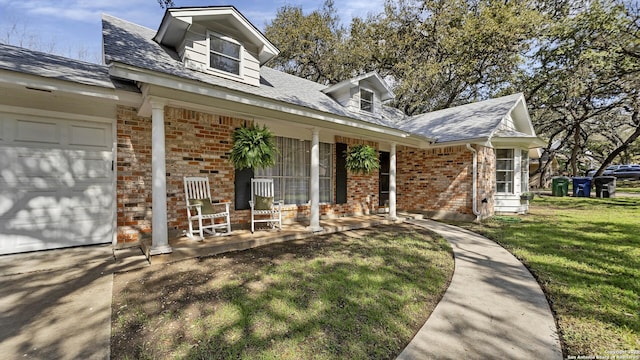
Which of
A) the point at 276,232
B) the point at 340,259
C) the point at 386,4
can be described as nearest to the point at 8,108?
the point at 276,232

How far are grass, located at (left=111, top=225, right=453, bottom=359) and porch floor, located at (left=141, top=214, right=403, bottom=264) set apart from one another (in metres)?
0.17

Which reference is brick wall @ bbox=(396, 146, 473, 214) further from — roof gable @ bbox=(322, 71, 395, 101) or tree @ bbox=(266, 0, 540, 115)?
tree @ bbox=(266, 0, 540, 115)

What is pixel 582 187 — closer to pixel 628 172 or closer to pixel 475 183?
pixel 475 183

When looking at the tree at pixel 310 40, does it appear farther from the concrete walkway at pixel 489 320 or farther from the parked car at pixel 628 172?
the parked car at pixel 628 172

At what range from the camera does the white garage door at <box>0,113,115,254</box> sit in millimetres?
4070

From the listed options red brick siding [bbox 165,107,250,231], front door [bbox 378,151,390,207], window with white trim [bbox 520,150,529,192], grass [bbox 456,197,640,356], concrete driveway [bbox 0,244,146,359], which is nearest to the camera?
concrete driveway [bbox 0,244,146,359]

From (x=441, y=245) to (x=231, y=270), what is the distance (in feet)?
12.9

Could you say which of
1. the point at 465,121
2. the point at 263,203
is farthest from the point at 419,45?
the point at 263,203

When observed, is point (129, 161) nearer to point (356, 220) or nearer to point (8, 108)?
point (8, 108)

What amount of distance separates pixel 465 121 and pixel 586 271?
7121 mm

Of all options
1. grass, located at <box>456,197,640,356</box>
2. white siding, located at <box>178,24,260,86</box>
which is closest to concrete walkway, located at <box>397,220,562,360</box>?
grass, located at <box>456,197,640,356</box>

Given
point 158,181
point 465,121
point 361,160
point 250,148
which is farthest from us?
point 465,121

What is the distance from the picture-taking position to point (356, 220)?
724 cm

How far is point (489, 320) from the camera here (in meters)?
2.63
